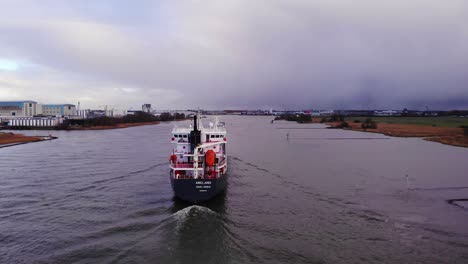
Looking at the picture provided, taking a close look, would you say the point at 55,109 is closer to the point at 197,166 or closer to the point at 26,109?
the point at 26,109

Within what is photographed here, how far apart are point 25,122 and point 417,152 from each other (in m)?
123

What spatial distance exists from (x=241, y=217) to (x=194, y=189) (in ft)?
12.0

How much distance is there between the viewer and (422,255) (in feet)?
53.5

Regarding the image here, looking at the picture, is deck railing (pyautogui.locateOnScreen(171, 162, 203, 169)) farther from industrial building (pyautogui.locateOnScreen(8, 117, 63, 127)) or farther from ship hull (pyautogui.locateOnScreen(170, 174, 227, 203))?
industrial building (pyautogui.locateOnScreen(8, 117, 63, 127))

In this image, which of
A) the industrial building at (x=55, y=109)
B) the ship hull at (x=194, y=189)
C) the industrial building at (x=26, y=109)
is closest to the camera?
the ship hull at (x=194, y=189)

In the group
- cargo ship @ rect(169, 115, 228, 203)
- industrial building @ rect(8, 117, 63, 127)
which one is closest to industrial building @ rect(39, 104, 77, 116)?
industrial building @ rect(8, 117, 63, 127)

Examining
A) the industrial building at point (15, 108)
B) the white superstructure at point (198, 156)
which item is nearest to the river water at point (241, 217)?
the white superstructure at point (198, 156)

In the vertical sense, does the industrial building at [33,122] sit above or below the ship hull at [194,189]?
above

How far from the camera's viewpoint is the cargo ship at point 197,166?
22.8m

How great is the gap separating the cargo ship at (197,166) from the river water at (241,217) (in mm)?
1002

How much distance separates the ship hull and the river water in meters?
0.67

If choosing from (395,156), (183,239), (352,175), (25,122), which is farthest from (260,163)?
(25,122)

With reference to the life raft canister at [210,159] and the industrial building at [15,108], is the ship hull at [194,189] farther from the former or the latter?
the industrial building at [15,108]

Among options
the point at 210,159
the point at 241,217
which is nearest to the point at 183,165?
the point at 210,159
